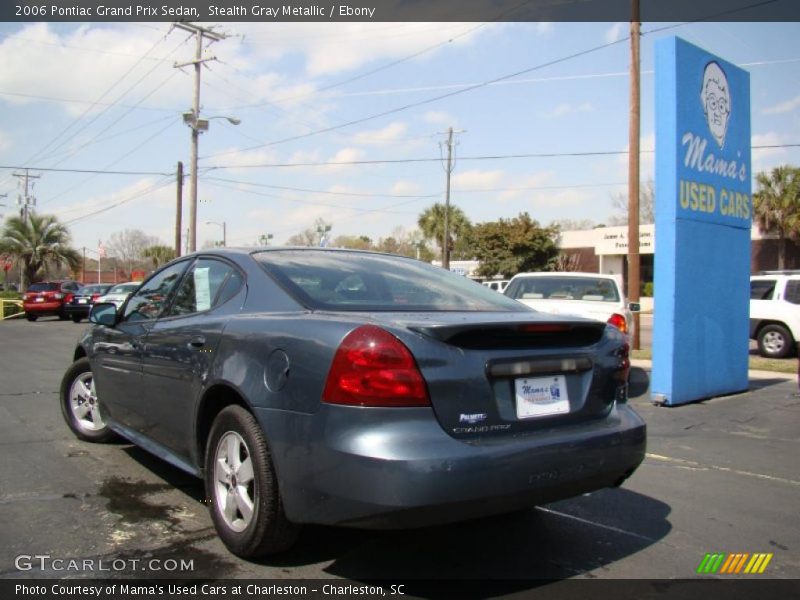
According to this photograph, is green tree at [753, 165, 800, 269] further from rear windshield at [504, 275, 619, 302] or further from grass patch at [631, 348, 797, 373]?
rear windshield at [504, 275, 619, 302]

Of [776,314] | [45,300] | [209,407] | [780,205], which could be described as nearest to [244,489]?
[209,407]

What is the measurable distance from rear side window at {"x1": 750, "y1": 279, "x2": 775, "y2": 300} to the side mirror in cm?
1317

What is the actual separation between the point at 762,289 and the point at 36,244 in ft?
136

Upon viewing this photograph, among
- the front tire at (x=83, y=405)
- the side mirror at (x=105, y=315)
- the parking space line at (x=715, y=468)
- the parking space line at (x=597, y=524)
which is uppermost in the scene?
the side mirror at (x=105, y=315)

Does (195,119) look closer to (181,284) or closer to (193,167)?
(193,167)

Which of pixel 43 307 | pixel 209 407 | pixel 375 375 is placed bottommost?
pixel 43 307

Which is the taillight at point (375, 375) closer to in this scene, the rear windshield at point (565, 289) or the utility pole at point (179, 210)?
the rear windshield at point (565, 289)

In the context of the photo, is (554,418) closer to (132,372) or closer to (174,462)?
(174,462)

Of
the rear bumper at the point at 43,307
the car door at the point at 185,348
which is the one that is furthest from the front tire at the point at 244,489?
the rear bumper at the point at 43,307

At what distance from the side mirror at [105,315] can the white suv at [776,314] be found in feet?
42.7

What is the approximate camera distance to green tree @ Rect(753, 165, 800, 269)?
3459 cm

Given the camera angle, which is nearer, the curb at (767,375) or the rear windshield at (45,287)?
the curb at (767,375)

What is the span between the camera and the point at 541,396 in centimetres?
306

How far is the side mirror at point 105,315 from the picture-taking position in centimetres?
493
